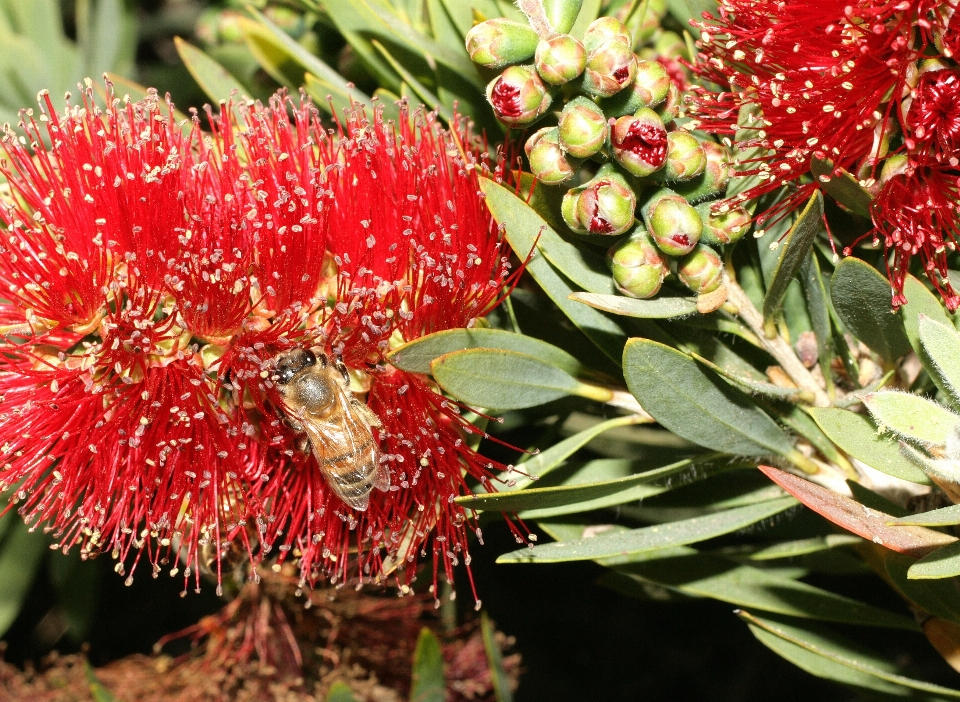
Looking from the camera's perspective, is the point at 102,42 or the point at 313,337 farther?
the point at 102,42

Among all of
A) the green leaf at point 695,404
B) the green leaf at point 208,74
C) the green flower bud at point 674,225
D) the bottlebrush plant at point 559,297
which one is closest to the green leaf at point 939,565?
the bottlebrush plant at point 559,297

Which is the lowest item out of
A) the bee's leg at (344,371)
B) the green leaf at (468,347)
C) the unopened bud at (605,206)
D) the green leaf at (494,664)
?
the green leaf at (494,664)

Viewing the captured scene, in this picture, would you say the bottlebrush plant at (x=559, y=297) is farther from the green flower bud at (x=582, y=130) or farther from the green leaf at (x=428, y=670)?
the green leaf at (x=428, y=670)

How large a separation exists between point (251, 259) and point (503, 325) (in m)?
0.46

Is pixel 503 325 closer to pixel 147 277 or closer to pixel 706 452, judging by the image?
pixel 706 452

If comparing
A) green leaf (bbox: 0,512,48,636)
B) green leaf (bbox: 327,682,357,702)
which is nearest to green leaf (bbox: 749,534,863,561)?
green leaf (bbox: 327,682,357,702)

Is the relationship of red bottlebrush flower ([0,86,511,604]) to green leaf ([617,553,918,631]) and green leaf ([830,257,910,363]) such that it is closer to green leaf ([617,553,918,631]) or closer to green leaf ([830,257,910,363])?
green leaf ([617,553,918,631])

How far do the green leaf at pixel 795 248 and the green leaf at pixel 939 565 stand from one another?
383 mm

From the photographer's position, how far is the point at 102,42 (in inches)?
89.7

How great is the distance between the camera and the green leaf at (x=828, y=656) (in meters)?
1.45

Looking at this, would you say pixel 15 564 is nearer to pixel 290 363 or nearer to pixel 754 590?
pixel 290 363

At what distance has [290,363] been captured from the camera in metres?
1.46

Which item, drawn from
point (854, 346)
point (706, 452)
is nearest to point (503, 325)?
point (706, 452)

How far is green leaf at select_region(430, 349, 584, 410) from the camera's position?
49.1 inches
